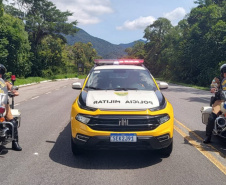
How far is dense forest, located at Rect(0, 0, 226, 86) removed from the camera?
1469 inches

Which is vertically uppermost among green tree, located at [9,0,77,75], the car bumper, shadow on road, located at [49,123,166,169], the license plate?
green tree, located at [9,0,77,75]

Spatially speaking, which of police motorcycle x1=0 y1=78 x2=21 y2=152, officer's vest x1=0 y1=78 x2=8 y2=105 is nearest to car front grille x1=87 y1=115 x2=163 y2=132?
police motorcycle x1=0 y1=78 x2=21 y2=152

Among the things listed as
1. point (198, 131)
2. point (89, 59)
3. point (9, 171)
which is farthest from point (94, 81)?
point (89, 59)

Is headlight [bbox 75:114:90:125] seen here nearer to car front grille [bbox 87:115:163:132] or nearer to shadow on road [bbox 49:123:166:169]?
car front grille [bbox 87:115:163:132]

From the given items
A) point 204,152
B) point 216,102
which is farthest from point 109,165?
point 216,102

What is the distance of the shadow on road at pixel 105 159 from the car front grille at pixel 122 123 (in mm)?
630

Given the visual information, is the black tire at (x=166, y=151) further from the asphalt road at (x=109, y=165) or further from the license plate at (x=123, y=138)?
the license plate at (x=123, y=138)

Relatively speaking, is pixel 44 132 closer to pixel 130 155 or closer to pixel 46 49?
pixel 130 155

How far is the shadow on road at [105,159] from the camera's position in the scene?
5.12m

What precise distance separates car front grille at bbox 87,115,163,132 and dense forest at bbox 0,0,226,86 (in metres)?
30.3

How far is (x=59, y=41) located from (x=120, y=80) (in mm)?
50465

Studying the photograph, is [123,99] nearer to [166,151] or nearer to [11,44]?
[166,151]

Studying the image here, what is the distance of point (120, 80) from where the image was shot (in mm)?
6684

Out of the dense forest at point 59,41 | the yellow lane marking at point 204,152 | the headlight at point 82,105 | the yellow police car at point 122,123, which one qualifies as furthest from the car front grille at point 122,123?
the dense forest at point 59,41
